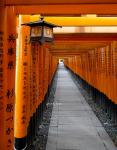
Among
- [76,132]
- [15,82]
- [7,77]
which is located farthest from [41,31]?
[76,132]

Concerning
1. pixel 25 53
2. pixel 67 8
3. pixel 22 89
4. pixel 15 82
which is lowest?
pixel 22 89

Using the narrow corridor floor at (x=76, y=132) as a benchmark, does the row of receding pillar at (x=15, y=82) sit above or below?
above

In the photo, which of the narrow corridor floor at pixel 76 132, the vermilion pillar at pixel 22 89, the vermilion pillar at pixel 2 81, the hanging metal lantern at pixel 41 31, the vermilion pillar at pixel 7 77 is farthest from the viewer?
the narrow corridor floor at pixel 76 132

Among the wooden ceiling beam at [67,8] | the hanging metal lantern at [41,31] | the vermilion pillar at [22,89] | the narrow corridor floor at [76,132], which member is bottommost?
the narrow corridor floor at [76,132]

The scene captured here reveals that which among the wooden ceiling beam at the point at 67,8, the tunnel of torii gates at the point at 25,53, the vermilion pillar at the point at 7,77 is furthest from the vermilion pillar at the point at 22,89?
the wooden ceiling beam at the point at 67,8

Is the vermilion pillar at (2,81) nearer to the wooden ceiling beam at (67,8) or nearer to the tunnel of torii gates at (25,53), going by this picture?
the tunnel of torii gates at (25,53)

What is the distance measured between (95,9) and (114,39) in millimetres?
7158

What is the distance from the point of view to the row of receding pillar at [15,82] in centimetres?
646

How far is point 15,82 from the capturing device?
7883 millimetres

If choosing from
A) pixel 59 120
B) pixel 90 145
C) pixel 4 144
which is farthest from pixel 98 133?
pixel 4 144

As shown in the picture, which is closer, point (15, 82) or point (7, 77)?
point (7, 77)

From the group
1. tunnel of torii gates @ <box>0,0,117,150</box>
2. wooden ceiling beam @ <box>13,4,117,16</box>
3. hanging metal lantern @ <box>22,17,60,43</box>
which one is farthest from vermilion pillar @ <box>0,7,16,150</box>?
hanging metal lantern @ <box>22,17,60,43</box>

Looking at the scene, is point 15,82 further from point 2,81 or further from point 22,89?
point 22,89

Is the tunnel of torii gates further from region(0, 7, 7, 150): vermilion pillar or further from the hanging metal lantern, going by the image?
the hanging metal lantern
